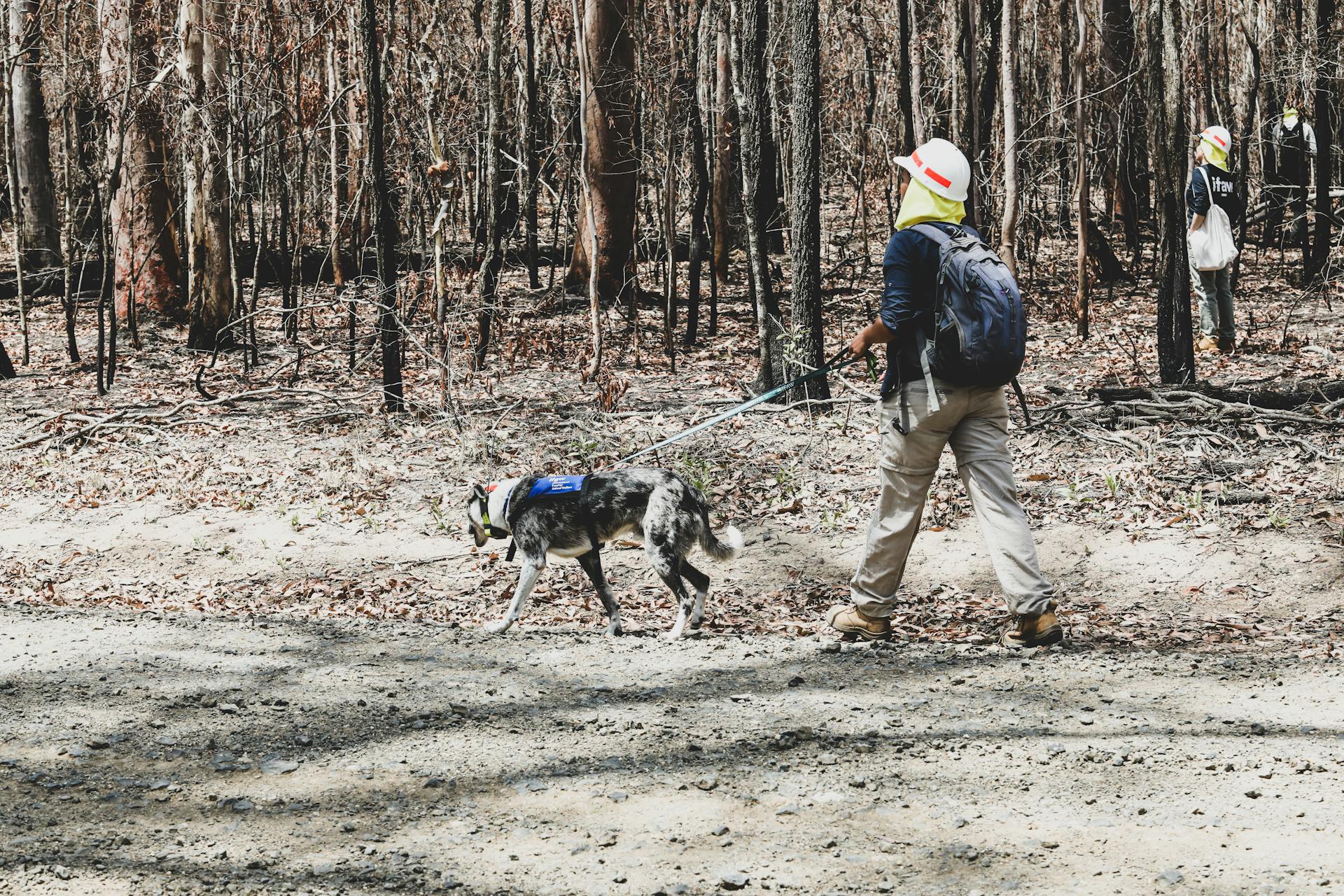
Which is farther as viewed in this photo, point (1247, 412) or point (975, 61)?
point (975, 61)

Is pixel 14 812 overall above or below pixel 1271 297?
below

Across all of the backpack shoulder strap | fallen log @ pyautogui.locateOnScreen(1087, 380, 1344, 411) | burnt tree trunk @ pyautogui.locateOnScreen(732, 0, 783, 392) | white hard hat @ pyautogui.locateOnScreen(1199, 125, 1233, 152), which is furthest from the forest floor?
white hard hat @ pyautogui.locateOnScreen(1199, 125, 1233, 152)

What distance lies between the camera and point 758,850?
4.23m

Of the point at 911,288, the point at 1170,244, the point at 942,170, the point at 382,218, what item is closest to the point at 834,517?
the point at 911,288

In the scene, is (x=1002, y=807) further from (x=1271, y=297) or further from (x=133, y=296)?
(x=133, y=296)

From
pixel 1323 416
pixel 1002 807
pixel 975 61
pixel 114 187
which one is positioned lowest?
pixel 1002 807

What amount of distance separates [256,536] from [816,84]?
6982 mm

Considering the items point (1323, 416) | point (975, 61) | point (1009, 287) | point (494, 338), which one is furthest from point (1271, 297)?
point (1009, 287)

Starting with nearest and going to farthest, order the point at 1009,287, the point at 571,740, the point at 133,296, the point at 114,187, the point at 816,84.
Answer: the point at 571,740
the point at 1009,287
the point at 816,84
the point at 114,187
the point at 133,296

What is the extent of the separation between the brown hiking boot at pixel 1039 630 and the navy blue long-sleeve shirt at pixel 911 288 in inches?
56.9

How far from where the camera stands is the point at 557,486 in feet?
24.1

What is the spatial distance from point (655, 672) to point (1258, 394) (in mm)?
7325

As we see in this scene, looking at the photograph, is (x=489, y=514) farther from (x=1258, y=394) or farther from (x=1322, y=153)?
(x=1322, y=153)

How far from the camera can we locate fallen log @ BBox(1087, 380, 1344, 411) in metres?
10.9
